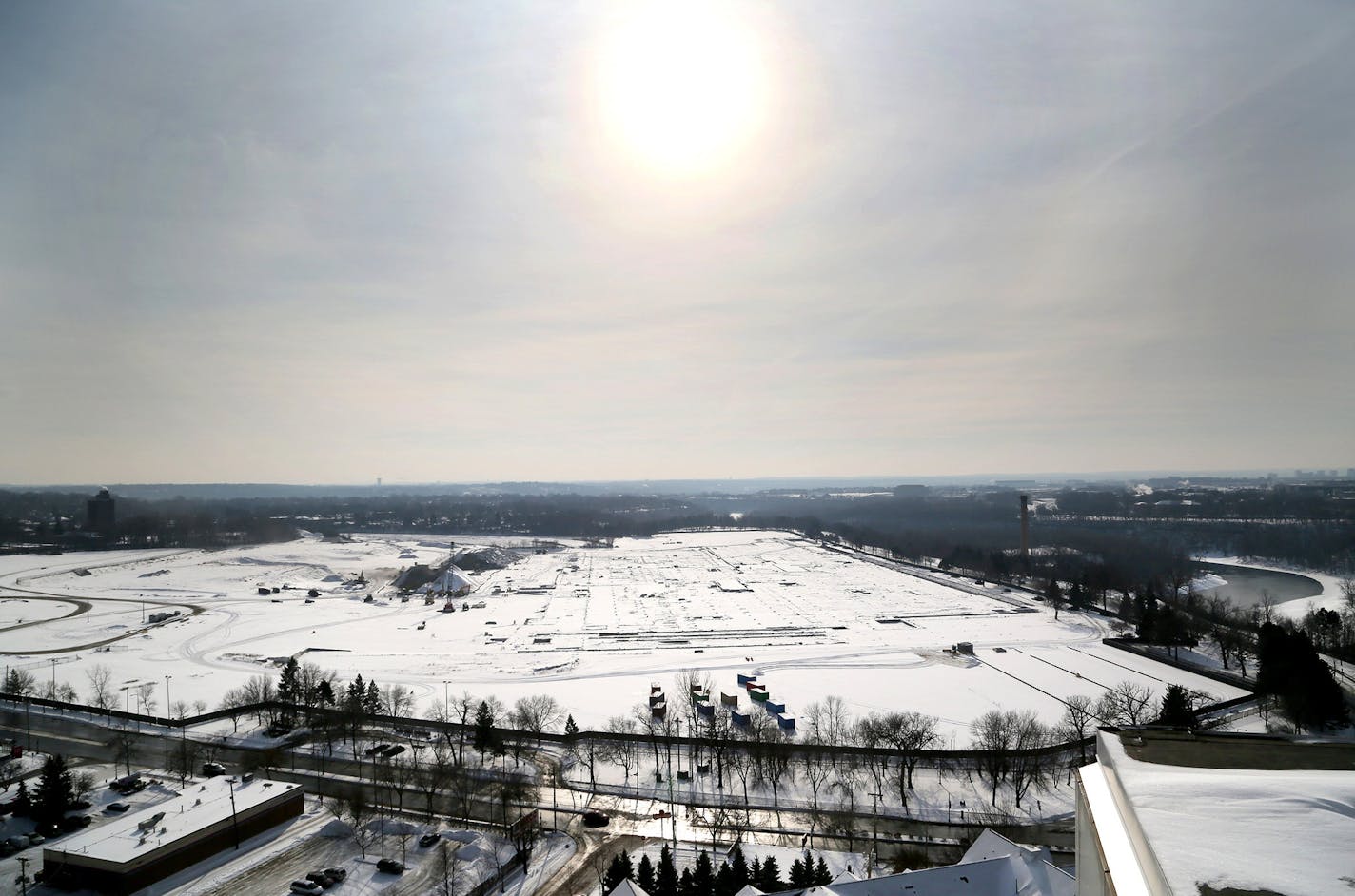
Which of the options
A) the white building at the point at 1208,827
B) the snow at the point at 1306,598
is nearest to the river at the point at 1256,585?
the snow at the point at 1306,598

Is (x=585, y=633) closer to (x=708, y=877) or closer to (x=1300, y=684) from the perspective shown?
(x=708, y=877)

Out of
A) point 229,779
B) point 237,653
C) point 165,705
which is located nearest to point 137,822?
point 229,779

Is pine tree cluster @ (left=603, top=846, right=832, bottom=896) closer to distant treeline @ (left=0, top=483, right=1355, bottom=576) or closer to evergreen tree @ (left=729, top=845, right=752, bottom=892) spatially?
evergreen tree @ (left=729, top=845, right=752, bottom=892)

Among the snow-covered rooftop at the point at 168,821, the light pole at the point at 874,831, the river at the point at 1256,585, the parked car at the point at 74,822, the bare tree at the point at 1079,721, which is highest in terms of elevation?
the snow-covered rooftop at the point at 168,821

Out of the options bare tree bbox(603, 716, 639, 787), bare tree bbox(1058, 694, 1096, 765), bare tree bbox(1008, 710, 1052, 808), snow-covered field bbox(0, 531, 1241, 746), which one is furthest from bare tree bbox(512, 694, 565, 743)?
bare tree bbox(1058, 694, 1096, 765)

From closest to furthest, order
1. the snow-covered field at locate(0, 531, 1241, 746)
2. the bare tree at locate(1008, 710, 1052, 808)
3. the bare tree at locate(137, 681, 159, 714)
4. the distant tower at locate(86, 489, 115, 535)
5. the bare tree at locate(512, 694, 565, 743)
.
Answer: the bare tree at locate(1008, 710, 1052, 808), the bare tree at locate(512, 694, 565, 743), the bare tree at locate(137, 681, 159, 714), the snow-covered field at locate(0, 531, 1241, 746), the distant tower at locate(86, 489, 115, 535)

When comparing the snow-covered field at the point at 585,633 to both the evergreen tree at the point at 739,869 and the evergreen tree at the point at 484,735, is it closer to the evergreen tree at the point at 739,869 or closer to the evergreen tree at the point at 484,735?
the evergreen tree at the point at 484,735

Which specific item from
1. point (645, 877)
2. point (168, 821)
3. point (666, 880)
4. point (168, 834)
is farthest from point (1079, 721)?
point (168, 821)
